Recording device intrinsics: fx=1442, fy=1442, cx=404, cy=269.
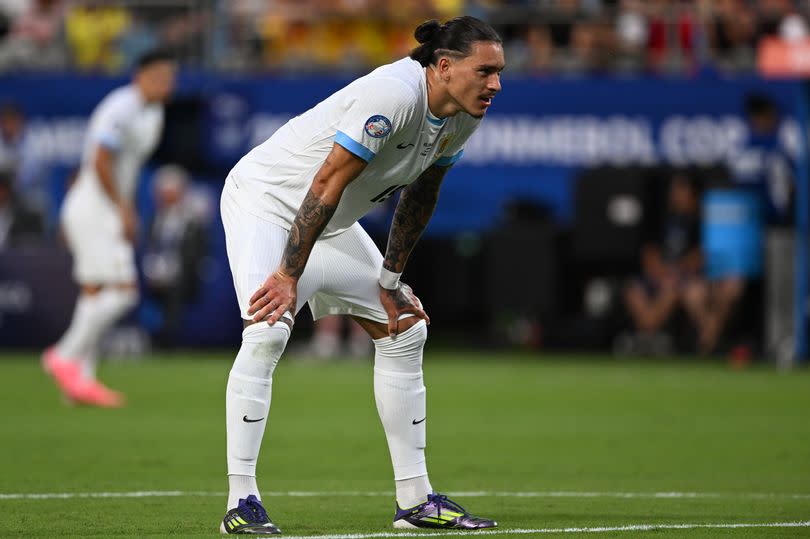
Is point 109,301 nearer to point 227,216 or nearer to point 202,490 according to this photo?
point 202,490

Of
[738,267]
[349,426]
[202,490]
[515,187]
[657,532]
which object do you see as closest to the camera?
[657,532]

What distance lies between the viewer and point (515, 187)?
813 inches

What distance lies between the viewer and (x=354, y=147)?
5.79 m

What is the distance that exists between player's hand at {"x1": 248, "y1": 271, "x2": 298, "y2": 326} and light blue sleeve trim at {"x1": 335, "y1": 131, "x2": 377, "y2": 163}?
599mm

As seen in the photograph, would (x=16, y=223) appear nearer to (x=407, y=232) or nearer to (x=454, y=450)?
(x=454, y=450)

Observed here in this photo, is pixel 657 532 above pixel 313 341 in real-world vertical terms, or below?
above

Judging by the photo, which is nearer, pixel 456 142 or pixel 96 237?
pixel 456 142

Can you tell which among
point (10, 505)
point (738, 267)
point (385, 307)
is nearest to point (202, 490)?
point (10, 505)

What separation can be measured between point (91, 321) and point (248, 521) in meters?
7.22

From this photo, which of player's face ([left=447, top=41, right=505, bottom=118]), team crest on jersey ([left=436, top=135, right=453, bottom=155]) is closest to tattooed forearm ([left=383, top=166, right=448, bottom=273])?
team crest on jersey ([left=436, top=135, right=453, bottom=155])

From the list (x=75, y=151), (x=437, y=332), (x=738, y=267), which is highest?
(x=75, y=151)

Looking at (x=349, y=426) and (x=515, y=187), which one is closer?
(x=349, y=426)

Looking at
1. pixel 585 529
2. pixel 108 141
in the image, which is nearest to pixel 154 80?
pixel 108 141

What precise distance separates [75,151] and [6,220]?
1.45 meters
